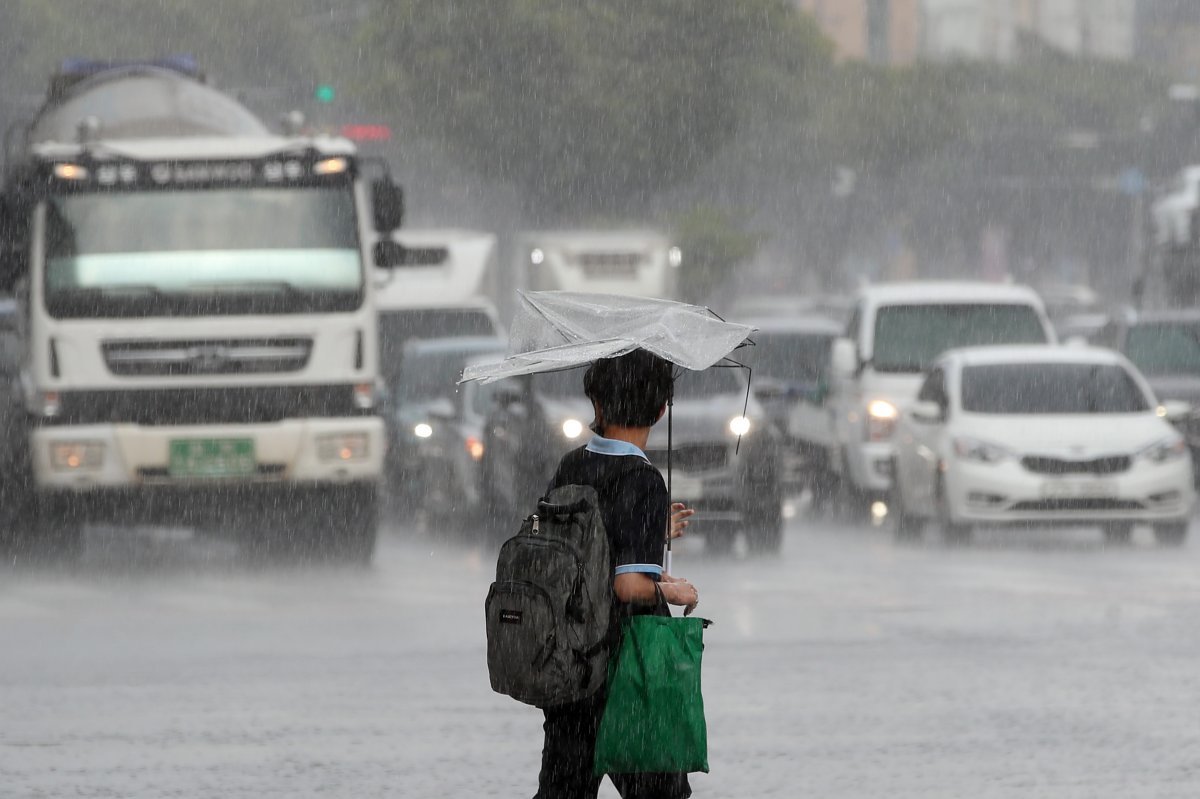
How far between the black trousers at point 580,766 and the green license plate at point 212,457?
36.8ft

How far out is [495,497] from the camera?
18.6 m

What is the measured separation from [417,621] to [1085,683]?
3.96 m

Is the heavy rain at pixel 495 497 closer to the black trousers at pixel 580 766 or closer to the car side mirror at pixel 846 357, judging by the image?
the black trousers at pixel 580 766

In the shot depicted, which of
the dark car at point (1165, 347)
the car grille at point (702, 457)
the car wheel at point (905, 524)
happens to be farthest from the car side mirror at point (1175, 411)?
the dark car at point (1165, 347)

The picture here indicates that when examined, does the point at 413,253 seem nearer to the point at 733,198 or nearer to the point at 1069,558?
the point at 1069,558

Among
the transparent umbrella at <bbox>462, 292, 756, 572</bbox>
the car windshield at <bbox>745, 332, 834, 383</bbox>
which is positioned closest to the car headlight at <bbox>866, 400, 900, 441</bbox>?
the car windshield at <bbox>745, 332, 834, 383</bbox>

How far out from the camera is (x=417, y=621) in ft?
43.8

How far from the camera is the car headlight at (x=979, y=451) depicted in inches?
702

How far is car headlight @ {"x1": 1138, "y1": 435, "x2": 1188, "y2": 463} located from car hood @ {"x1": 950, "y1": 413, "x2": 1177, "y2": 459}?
0.04m

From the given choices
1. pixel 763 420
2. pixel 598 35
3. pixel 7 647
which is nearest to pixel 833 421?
pixel 763 420

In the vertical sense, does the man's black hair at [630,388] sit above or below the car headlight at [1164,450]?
above

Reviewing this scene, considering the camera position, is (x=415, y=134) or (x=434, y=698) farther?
(x=415, y=134)

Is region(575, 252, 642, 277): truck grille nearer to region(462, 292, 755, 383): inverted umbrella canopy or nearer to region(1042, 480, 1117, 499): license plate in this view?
region(1042, 480, 1117, 499): license plate

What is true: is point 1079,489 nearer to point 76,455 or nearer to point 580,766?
point 76,455
